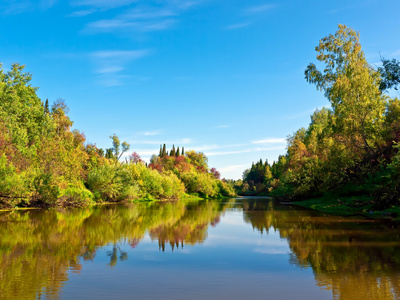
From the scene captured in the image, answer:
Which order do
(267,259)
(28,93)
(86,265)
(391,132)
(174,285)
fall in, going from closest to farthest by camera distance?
(174,285) < (86,265) < (267,259) < (391,132) < (28,93)

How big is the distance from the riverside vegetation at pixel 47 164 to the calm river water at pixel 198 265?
14.1 metres

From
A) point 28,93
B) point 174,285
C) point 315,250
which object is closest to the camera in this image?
point 174,285

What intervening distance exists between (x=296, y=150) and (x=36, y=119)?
4153 centimetres

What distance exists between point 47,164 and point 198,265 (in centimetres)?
3042

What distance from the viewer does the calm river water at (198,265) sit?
25.8ft

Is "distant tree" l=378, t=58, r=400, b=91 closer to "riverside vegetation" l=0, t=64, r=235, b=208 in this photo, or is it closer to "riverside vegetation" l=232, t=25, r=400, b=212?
"riverside vegetation" l=232, t=25, r=400, b=212

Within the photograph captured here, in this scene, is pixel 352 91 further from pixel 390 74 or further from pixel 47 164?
pixel 47 164

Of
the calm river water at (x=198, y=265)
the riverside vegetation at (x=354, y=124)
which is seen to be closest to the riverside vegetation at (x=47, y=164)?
the calm river water at (x=198, y=265)

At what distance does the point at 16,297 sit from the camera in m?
7.19

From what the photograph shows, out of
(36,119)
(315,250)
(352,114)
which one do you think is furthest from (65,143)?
(315,250)

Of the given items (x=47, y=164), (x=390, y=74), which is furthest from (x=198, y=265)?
(x=47, y=164)

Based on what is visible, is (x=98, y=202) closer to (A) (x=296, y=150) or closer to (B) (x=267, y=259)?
(A) (x=296, y=150)

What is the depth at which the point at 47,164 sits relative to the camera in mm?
36156

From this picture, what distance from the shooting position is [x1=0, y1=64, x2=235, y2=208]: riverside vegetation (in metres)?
30.8
